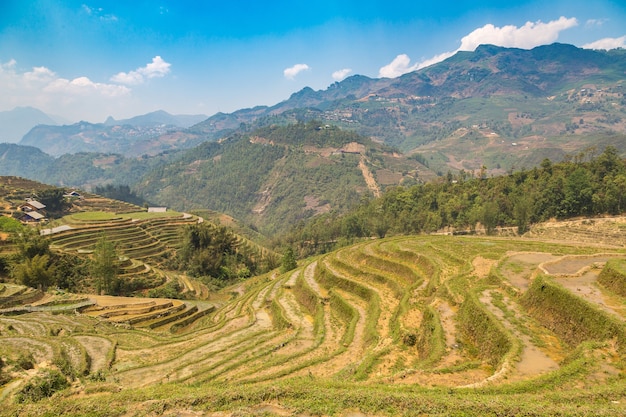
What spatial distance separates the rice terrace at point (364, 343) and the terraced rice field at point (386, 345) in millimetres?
94

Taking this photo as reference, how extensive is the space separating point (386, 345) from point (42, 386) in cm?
1692

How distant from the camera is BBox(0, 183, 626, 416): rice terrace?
11648mm

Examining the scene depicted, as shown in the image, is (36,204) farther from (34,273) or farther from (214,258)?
(34,273)

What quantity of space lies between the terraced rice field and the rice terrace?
0.09 metres

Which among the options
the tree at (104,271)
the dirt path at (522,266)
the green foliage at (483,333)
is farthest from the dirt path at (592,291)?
the tree at (104,271)

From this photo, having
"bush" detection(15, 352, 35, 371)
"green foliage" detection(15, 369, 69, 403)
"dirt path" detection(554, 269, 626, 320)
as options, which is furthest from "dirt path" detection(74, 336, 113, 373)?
"dirt path" detection(554, 269, 626, 320)

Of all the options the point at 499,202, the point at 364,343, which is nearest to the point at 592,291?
the point at 364,343

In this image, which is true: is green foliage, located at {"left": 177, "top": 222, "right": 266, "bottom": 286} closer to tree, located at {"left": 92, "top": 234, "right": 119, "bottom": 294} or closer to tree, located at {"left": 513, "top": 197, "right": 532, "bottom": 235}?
tree, located at {"left": 92, "top": 234, "right": 119, "bottom": 294}

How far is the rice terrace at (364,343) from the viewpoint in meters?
11.6

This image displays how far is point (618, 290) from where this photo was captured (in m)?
19.0

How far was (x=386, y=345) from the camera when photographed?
811 inches

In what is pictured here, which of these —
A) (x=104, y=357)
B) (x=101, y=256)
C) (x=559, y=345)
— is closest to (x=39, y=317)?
(x=104, y=357)

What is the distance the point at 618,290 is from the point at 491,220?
52.5 metres

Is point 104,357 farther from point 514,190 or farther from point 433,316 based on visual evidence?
point 514,190
